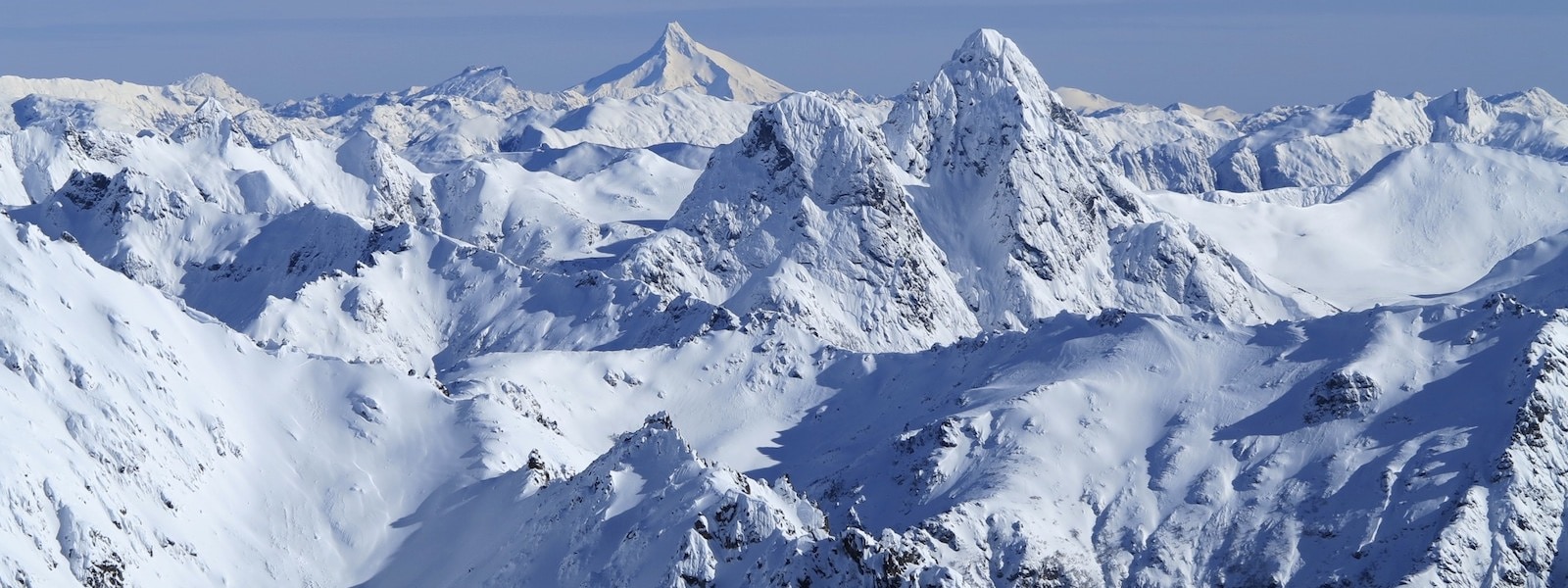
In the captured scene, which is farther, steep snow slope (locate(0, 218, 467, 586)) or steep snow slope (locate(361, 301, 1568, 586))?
steep snow slope (locate(361, 301, 1568, 586))

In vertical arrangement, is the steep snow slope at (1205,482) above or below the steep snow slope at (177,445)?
below

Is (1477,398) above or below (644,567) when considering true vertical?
below

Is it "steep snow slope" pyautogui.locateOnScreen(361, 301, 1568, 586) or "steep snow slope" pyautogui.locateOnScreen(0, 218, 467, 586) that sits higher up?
"steep snow slope" pyautogui.locateOnScreen(0, 218, 467, 586)

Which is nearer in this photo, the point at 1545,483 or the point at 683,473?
the point at 683,473

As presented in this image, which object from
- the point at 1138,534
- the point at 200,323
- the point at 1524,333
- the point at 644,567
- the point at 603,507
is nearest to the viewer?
the point at 644,567

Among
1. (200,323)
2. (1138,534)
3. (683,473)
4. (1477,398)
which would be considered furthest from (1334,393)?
(200,323)

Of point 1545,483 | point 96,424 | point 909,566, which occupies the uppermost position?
point 96,424

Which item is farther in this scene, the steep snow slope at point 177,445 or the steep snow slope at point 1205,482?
the steep snow slope at point 1205,482

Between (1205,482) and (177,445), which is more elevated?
(177,445)

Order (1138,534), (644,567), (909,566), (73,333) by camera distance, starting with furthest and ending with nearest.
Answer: (1138,534) < (73,333) < (644,567) < (909,566)

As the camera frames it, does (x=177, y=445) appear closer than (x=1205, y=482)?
Yes

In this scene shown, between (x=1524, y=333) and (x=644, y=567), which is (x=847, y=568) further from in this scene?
(x=1524, y=333)
